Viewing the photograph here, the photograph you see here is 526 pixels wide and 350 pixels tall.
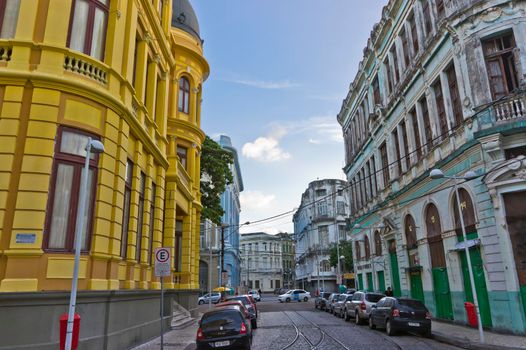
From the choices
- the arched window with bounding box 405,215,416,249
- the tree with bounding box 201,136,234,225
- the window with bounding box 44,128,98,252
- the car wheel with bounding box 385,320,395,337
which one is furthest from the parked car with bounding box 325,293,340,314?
the window with bounding box 44,128,98,252

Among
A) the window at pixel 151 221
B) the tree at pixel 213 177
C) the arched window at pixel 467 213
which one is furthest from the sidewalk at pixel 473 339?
the tree at pixel 213 177

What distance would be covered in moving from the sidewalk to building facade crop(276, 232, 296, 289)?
94.9 metres

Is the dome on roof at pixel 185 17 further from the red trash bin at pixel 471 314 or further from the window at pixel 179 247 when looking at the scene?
the red trash bin at pixel 471 314

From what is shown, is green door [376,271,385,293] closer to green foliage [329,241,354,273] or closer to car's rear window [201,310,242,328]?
car's rear window [201,310,242,328]

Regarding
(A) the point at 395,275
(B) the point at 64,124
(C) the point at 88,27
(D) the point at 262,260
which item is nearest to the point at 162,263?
(B) the point at 64,124

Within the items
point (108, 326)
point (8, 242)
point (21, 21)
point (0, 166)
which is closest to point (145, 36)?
point (21, 21)

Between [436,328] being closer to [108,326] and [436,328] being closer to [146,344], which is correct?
[146,344]

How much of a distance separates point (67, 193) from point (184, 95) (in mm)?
15306

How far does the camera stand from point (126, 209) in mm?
14039

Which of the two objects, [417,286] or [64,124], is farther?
[417,286]

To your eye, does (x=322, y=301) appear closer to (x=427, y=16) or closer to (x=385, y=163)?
(x=385, y=163)

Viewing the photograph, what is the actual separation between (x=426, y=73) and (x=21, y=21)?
736 inches

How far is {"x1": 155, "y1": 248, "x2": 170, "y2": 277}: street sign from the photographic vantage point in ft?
36.2

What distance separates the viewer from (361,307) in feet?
69.4
